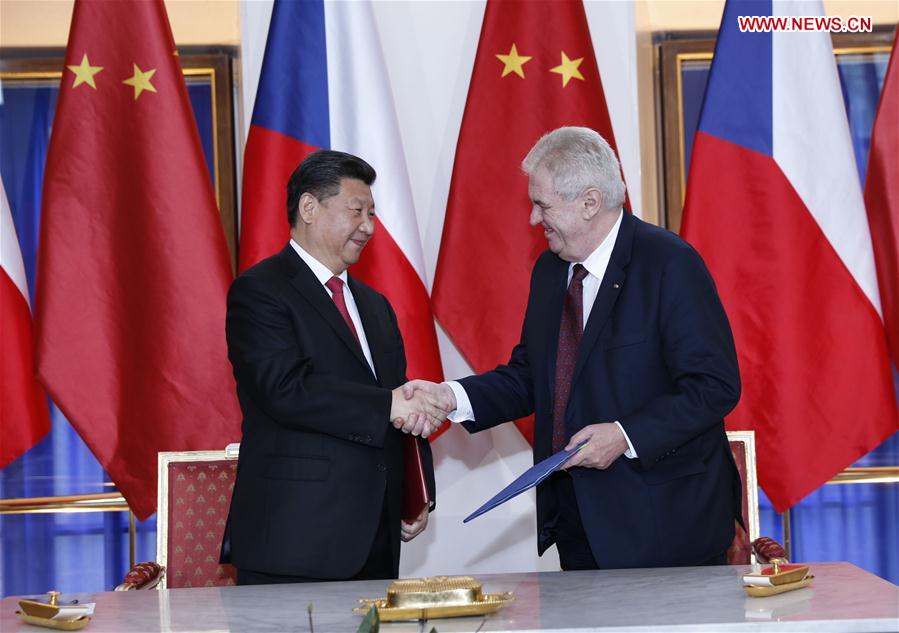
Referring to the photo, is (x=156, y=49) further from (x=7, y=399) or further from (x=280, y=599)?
(x=280, y=599)

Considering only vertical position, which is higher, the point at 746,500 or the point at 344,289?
the point at 344,289

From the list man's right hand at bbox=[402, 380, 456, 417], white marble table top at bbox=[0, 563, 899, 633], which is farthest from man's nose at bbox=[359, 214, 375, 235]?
white marble table top at bbox=[0, 563, 899, 633]

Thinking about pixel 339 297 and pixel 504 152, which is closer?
pixel 339 297

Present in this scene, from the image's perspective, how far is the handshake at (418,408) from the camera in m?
2.67

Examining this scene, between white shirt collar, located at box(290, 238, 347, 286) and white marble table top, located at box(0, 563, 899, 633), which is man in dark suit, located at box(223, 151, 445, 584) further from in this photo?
white marble table top, located at box(0, 563, 899, 633)

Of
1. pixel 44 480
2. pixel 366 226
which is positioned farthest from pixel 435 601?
pixel 44 480

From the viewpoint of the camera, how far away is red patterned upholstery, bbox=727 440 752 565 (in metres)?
3.06

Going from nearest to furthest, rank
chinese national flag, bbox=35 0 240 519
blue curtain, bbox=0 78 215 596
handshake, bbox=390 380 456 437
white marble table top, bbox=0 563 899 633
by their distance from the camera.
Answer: white marble table top, bbox=0 563 899 633 < handshake, bbox=390 380 456 437 < chinese national flag, bbox=35 0 240 519 < blue curtain, bbox=0 78 215 596

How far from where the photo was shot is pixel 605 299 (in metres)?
2.46

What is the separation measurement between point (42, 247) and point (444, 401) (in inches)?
→ 64.3

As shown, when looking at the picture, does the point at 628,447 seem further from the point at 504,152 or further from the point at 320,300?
the point at 504,152

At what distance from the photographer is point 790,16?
368 cm

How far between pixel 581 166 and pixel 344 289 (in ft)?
2.49

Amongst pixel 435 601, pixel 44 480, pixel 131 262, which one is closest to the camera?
pixel 435 601
